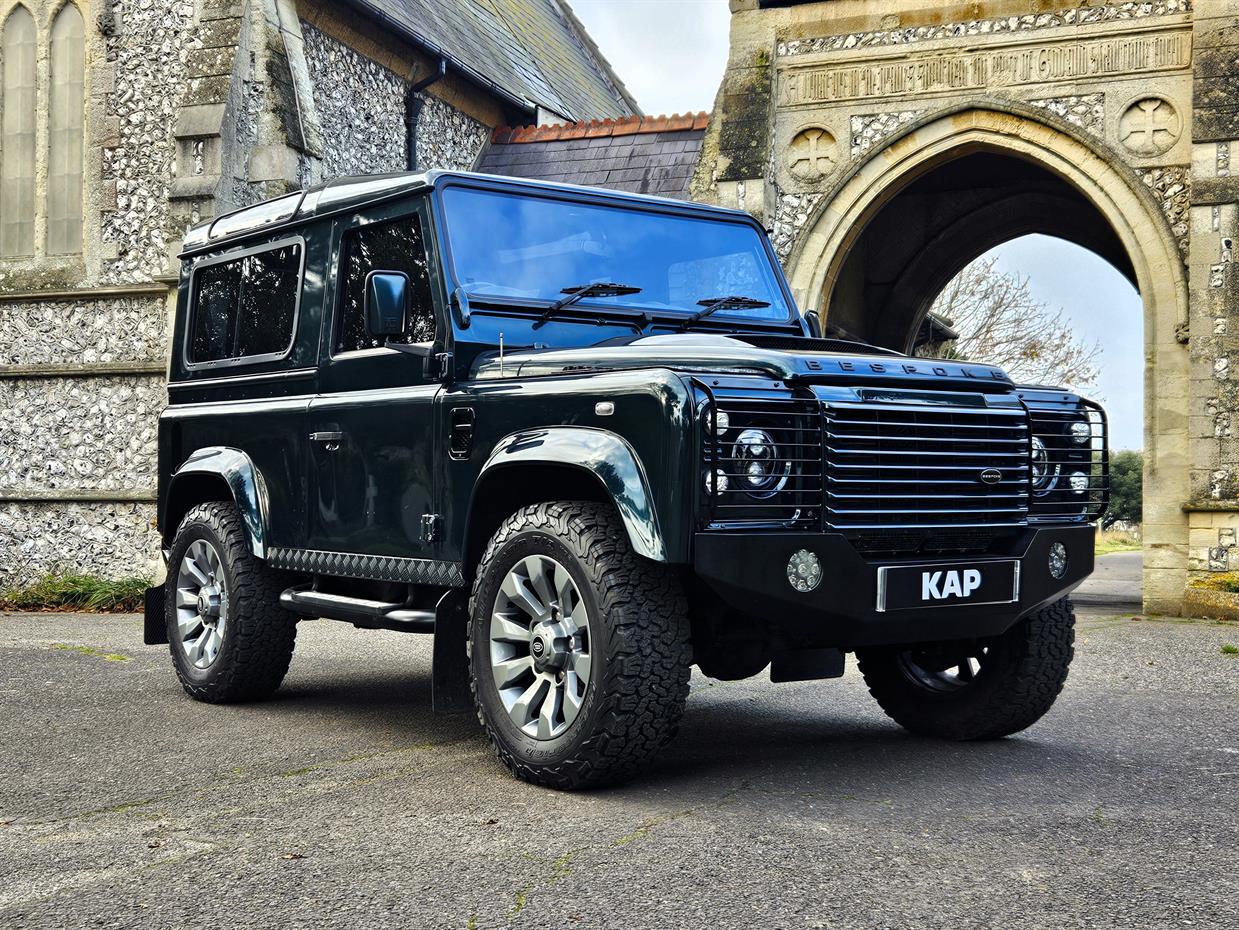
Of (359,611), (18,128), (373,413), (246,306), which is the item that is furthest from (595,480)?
(18,128)

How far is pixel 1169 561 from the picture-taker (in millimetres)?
13406

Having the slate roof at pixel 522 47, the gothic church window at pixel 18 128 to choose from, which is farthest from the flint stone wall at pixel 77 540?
the slate roof at pixel 522 47

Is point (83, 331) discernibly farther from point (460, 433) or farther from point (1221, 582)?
point (1221, 582)

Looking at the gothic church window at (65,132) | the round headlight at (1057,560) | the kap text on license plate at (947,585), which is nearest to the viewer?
the kap text on license plate at (947,585)

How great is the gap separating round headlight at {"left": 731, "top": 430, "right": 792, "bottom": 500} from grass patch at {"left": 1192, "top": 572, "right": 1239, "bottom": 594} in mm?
9923

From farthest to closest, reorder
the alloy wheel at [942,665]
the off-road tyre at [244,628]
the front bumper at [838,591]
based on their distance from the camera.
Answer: the off-road tyre at [244,628]
the alloy wheel at [942,665]
the front bumper at [838,591]

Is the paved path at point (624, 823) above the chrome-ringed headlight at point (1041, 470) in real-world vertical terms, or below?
below

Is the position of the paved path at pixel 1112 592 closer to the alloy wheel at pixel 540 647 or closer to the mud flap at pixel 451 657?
the mud flap at pixel 451 657

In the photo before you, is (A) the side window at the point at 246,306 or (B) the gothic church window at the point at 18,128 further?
(B) the gothic church window at the point at 18,128

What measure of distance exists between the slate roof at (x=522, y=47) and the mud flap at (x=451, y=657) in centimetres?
1208

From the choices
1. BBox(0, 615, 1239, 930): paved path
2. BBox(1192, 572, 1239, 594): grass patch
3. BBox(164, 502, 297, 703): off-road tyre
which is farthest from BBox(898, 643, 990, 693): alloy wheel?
BBox(1192, 572, 1239, 594): grass patch

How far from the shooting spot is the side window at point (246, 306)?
6645 millimetres

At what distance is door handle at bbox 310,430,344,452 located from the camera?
6.04m

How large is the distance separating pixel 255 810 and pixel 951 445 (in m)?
2.66
